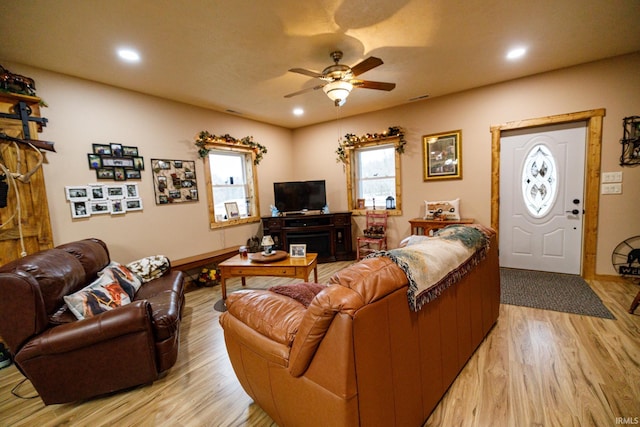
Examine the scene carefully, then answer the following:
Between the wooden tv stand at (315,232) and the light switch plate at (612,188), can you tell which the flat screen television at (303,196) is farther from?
the light switch plate at (612,188)

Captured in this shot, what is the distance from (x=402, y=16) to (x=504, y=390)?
289 cm

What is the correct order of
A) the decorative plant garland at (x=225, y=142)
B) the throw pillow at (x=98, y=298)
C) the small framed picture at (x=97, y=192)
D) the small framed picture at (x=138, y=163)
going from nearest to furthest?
the throw pillow at (x=98, y=298), the small framed picture at (x=97, y=192), the small framed picture at (x=138, y=163), the decorative plant garland at (x=225, y=142)

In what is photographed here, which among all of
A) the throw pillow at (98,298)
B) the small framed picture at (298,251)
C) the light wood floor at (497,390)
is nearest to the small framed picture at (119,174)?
the throw pillow at (98,298)

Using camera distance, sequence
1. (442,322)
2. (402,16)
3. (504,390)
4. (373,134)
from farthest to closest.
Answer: (373,134), (402,16), (504,390), (442,322)

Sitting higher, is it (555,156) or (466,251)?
(555,156)

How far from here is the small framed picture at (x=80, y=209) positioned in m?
3.01

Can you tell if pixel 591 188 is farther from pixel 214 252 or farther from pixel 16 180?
pixel 16 180

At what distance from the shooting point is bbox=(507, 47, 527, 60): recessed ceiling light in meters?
2.86

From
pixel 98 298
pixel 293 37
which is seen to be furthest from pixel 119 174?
pixel 293 37

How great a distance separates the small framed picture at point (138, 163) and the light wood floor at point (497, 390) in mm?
2323

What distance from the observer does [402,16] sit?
2.23 meters

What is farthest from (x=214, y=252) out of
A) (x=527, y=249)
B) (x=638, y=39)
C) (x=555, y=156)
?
(x=638, y=39)

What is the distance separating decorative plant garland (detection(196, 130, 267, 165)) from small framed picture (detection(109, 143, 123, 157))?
1.06 m

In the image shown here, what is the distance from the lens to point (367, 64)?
95.3 inches
